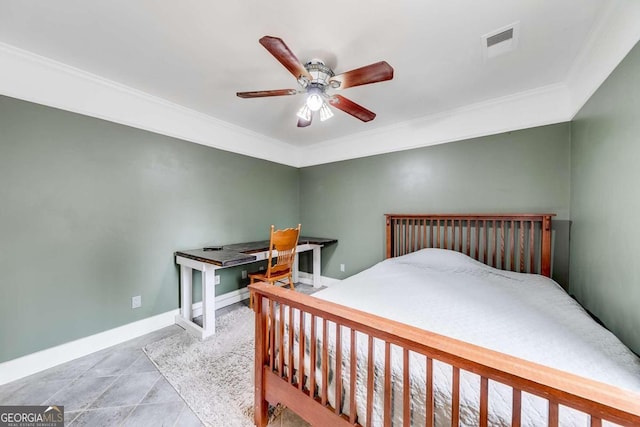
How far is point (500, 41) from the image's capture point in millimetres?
1672

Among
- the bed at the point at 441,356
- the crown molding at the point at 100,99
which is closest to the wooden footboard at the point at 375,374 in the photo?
the bed at the point at 441,356

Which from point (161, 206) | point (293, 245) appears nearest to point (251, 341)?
point (293, 245)

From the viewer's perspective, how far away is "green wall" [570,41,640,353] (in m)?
1.28

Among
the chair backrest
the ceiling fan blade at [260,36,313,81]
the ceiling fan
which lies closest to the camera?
the ceiling fan blade at [260,36,313,81]

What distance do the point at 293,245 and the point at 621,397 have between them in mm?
2658

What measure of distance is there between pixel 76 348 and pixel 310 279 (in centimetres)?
281

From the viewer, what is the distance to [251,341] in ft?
7.39

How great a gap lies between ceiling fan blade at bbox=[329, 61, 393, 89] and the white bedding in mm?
1462

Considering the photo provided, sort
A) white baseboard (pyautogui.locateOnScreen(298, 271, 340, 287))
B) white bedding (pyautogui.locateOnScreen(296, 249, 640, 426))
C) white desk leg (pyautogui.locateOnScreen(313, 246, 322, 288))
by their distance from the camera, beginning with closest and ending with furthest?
white bedding (pyautogui.locateOnScreen(296, 249, 640, 426))
white desk leg (pyautogui.locateOnScreen(313, 246, 322, 288))
white baseboard (pyautogui.locateOnScreen(298, 271, 340, 287))

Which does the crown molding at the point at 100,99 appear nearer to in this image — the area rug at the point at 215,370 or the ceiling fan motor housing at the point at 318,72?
the ceiling fan motor housing at the point at 318,72

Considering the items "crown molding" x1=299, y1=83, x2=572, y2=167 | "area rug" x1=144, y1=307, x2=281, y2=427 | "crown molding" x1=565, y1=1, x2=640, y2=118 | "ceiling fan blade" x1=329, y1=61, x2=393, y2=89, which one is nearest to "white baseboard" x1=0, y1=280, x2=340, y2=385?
"area rug" x1=144, y1=307, x2=281, y2=427

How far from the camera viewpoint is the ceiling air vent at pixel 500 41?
61.8 inches

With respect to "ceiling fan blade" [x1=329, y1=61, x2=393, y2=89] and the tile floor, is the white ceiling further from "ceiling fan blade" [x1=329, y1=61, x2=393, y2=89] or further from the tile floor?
the tile floor

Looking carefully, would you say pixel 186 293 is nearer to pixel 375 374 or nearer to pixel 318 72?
pixel 375 374
